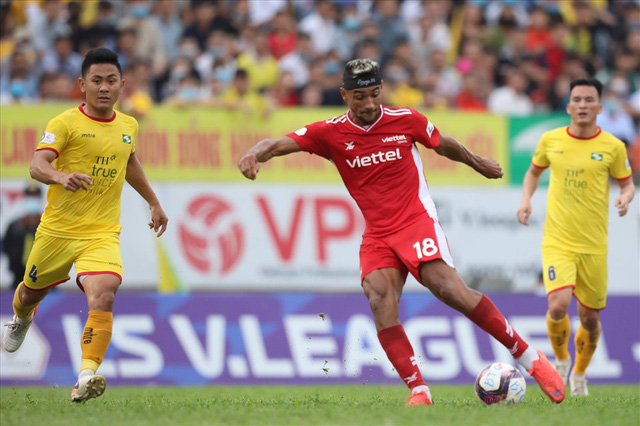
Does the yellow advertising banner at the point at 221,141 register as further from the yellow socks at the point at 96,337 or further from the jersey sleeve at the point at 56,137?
the yellow socks at the point at 96,337

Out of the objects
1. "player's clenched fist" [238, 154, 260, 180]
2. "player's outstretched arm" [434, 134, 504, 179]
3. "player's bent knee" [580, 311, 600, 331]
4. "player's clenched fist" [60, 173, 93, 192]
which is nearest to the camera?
"player's clenched fist" [60, 173, 93, 192]

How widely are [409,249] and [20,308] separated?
396 centimetres

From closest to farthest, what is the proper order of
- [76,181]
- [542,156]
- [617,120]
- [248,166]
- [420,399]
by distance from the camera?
[76,181]
[248,166]
[420,399]
[542,156]
[617,120]

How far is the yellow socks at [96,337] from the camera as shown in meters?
9.09

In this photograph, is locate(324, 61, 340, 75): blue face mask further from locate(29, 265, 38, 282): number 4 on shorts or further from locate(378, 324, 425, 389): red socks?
locate(378, 324, 425, 389): red socks

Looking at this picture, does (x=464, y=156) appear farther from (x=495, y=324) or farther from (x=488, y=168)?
(x=495, y=324)

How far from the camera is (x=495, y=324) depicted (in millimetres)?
8914

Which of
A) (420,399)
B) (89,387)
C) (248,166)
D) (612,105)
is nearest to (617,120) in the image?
(612,105)

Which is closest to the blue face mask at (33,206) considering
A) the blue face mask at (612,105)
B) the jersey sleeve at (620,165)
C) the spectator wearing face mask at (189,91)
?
the spectator wearing face mask at (189,91)

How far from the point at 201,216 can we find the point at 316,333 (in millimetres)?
2911

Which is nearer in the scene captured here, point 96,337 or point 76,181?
point 76,181

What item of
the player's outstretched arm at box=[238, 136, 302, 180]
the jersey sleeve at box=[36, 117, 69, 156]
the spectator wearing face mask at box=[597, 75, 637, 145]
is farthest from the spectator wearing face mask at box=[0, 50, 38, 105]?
the spectator wearing face mask at box=[597, 75, 637, 145]

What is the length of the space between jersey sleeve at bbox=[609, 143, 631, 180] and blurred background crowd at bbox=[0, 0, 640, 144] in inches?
266

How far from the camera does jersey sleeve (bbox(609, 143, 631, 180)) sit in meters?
11.4
